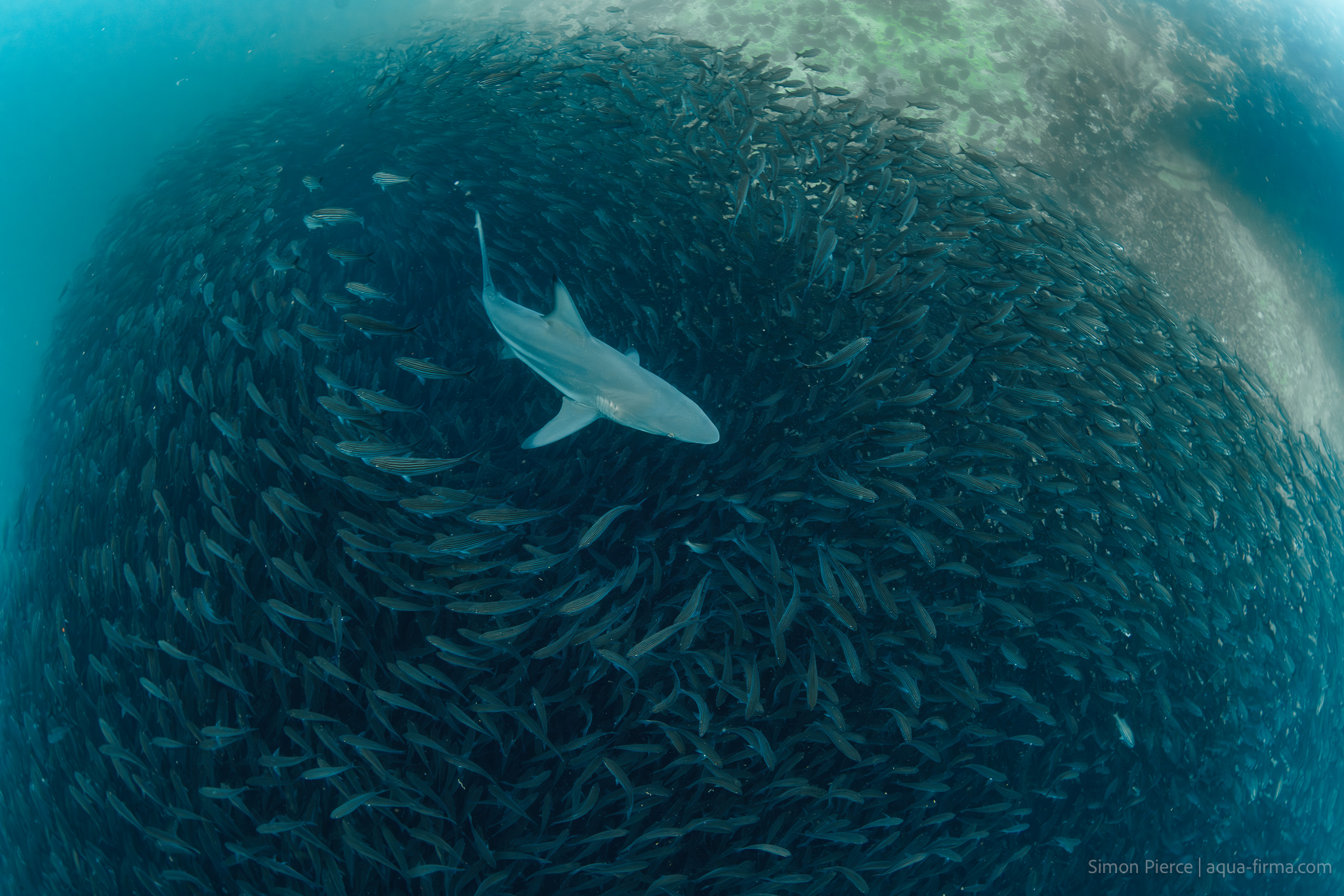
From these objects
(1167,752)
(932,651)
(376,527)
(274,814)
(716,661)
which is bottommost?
(1167,752)

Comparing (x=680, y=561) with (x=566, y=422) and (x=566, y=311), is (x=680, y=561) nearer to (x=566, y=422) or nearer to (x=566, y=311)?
(x=566, y=422)

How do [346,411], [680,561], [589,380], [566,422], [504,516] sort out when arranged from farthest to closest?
[680,561]
[346,411]
[504,516]
[566,422]
[589,380]

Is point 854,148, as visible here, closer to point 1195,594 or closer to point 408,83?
point 1195,594

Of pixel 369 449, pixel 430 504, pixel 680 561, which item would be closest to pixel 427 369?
pixel 369 449

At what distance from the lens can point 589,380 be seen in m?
2.29

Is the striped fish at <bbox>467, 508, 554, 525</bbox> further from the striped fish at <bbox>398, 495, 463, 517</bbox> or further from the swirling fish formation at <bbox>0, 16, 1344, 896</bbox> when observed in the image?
the striped fish at <bbox>398, 495, 463, 517</bbox>

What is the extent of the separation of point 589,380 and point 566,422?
0.24 m

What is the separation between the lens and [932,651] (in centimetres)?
319

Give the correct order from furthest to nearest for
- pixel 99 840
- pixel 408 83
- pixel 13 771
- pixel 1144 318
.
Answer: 1. pixel 408 83
2. pixel 1144 318
3. pixel 13 771
4. pixel 99 840

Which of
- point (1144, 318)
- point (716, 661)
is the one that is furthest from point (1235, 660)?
point (716, 661)

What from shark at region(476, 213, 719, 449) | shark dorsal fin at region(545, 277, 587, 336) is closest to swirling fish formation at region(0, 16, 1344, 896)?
shark at region(476, 213, 719, 449)

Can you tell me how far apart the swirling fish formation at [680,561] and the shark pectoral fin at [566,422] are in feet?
1.37

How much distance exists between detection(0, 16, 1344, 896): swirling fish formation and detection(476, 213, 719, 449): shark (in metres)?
0.32

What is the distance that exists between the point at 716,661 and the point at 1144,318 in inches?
194
